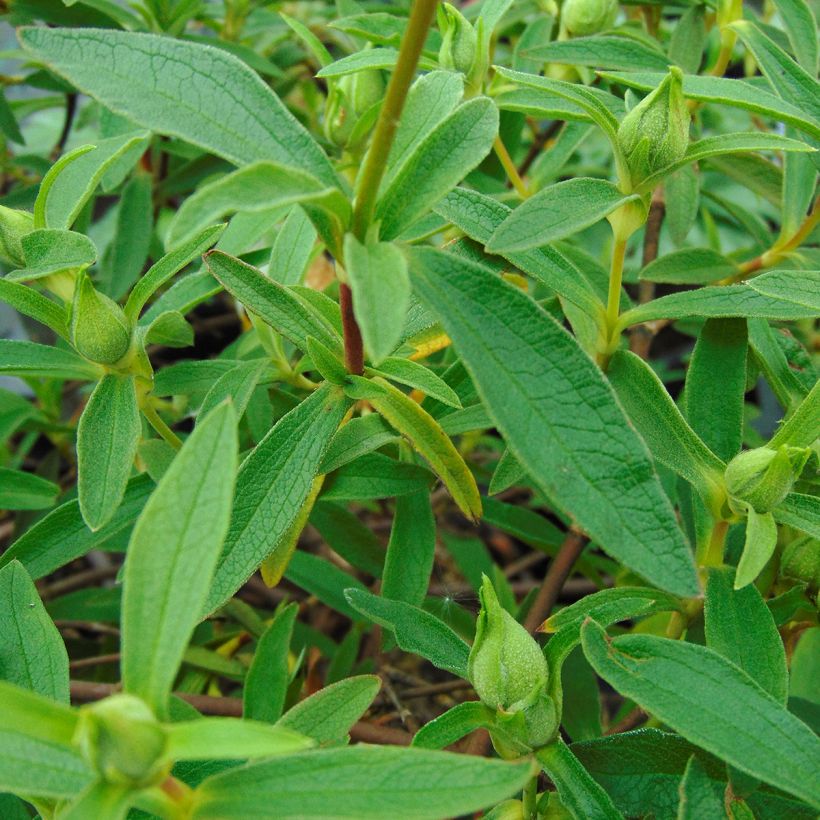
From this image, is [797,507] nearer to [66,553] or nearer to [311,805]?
[311,805]

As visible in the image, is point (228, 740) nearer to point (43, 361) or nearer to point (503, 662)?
point (503, 662)

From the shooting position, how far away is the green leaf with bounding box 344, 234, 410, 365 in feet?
1.63

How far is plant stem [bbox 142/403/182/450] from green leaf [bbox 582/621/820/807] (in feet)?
1.44

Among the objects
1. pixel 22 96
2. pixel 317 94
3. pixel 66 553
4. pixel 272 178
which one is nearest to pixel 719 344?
pixel 272 178

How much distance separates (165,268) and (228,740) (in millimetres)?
427

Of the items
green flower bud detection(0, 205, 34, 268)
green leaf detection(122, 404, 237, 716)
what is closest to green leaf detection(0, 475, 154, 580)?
green flower bud detection(0, 205, 34, 268)

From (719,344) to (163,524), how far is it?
519mm

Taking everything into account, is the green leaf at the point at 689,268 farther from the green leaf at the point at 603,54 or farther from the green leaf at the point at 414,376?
the green leaf at the point at 414,376

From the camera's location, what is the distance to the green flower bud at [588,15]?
1.06 metres

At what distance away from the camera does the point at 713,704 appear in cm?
60

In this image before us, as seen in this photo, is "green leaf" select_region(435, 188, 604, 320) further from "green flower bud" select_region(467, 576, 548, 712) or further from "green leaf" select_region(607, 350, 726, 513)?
"green flower bud" select_region(467, 576, 548, 712)

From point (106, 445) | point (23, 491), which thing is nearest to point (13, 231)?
point (106, 445)

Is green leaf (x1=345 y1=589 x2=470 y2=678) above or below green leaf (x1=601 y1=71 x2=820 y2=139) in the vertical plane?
below

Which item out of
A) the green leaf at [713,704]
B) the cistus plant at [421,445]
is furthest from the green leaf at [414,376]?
the green leaf at [713,704]
